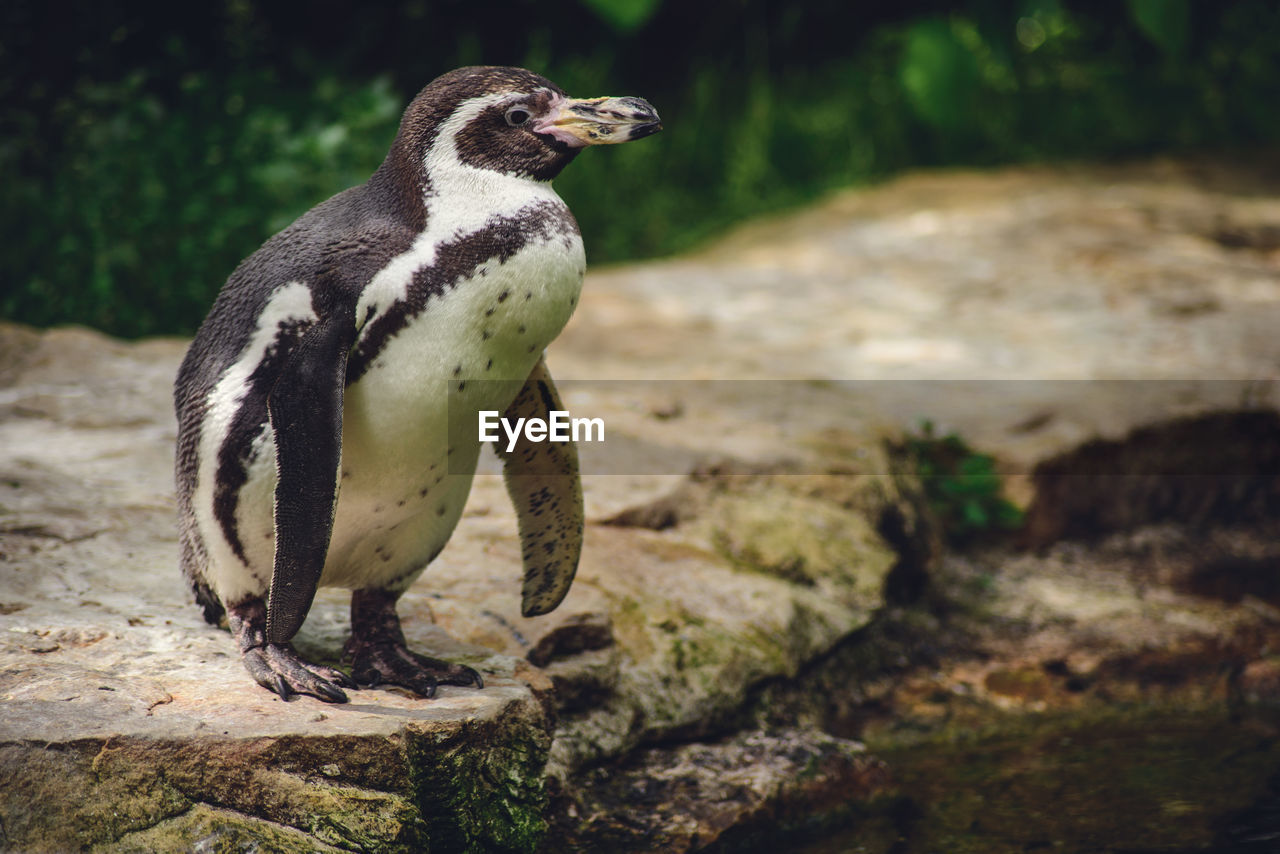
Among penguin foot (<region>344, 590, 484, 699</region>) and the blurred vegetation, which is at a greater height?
the blurred vegetation

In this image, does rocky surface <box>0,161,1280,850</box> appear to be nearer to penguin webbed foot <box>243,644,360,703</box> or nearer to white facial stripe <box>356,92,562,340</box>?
penguin webbed foot <box>243,644,360,703</box>

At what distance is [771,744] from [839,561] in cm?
78

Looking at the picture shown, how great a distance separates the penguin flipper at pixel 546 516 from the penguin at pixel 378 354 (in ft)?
0.67

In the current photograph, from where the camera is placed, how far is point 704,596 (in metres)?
3.17

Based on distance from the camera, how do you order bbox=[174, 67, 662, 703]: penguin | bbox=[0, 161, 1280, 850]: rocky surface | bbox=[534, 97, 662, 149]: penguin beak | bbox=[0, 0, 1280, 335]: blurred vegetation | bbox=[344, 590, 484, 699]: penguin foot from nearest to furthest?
bbox=[0, 161, 1280, 850]: rocky surface
bbox=[174, 67, 662, 703]: penguin
bbox=[534, 97, 662, 149]: penguin beak
bbox=[344, 590, 484, 699]: penguin foot
bbox=[0, 0, 1280, 335]: blurred vegetation

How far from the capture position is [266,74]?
224 inches

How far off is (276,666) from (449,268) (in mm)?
764

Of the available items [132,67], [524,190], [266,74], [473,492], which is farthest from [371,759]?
[132,67]

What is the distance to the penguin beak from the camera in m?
2.20

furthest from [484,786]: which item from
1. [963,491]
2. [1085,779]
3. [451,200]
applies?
[963,491]

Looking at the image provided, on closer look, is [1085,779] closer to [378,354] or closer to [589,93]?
[378,354]

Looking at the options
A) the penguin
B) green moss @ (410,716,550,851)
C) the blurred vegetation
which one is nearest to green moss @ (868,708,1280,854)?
green moss @ (410,716,550,851)

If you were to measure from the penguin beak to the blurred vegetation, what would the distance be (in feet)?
10.2

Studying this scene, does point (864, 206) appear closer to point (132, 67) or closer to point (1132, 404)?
point (1132, 404)
